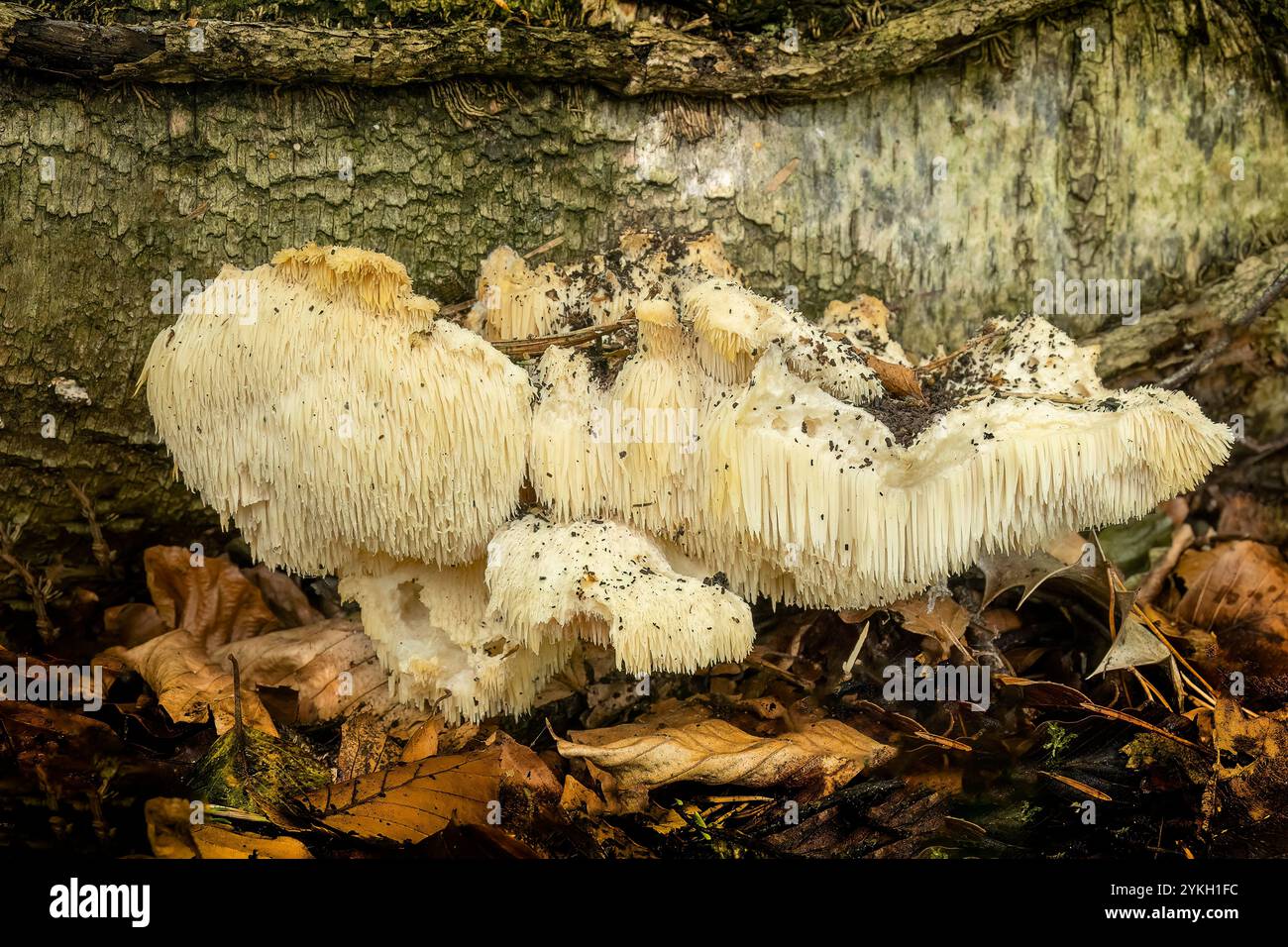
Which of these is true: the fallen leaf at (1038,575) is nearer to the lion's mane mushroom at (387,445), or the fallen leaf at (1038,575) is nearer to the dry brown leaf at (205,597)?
the lion's mane mushroom at (387,445)

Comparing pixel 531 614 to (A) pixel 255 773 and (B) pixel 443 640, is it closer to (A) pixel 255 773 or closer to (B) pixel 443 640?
(B) pixel 443 640

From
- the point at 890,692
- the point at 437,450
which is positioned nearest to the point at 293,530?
the point at 437,450

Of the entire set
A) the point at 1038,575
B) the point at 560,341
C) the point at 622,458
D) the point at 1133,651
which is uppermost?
the point at 560,341

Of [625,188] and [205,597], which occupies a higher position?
[625,188]

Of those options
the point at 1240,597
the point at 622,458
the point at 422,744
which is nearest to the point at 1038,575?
the point at 1240,597

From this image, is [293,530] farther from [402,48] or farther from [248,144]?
[402,48]

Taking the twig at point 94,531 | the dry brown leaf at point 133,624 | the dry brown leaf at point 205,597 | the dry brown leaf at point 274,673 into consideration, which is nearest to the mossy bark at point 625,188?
the twig at point 94,531
